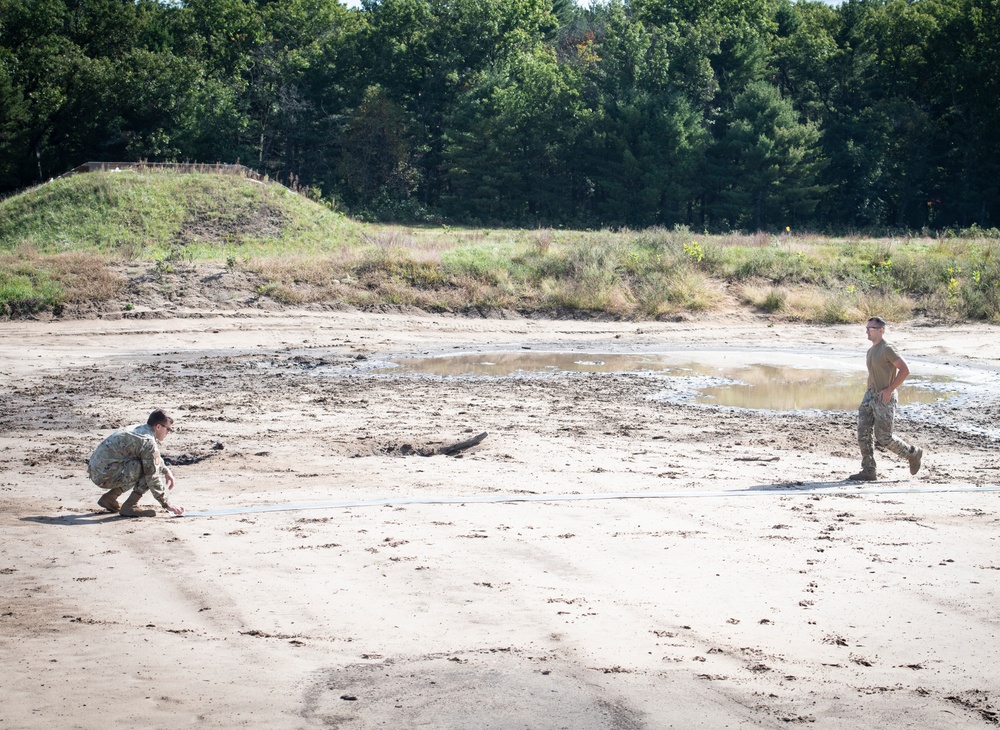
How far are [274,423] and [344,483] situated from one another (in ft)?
11.9

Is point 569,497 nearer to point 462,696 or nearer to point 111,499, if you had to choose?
point 111,499

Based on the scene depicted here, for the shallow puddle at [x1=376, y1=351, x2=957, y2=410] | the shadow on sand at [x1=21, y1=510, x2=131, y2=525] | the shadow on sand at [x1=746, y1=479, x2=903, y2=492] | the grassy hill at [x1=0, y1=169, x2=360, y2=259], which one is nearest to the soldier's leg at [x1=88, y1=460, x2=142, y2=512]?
the shadow on sand at [x1=21, y1=510, x2=131, y2=525]

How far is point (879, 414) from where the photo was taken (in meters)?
11.5

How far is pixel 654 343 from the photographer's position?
78.0 ft

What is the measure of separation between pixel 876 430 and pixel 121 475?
765cm

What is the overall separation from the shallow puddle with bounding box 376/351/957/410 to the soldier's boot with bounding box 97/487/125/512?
956cm

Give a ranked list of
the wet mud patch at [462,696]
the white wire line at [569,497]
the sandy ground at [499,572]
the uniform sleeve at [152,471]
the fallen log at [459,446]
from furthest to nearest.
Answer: the fallen log at [459,446] < the white wire line at [569,497] < the uniform sleeve at [152,471] < the sandy ground at [499,572] < the wet mud patch at [462,696]

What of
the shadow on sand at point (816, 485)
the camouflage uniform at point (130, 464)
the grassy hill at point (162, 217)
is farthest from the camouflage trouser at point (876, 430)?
the grassy hill at point (162, 217)

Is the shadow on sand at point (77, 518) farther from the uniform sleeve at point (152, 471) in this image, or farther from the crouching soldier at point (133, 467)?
the uniform sleeve at point (152, 471)

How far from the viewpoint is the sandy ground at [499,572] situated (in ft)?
19.7

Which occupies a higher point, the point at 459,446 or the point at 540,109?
the point at 540,109

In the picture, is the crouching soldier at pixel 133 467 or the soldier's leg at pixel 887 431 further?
the soldier's leg at pixel 887 431

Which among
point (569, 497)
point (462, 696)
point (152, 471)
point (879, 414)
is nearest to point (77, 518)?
point (152, 471)

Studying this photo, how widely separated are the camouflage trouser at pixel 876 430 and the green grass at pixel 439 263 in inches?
605
